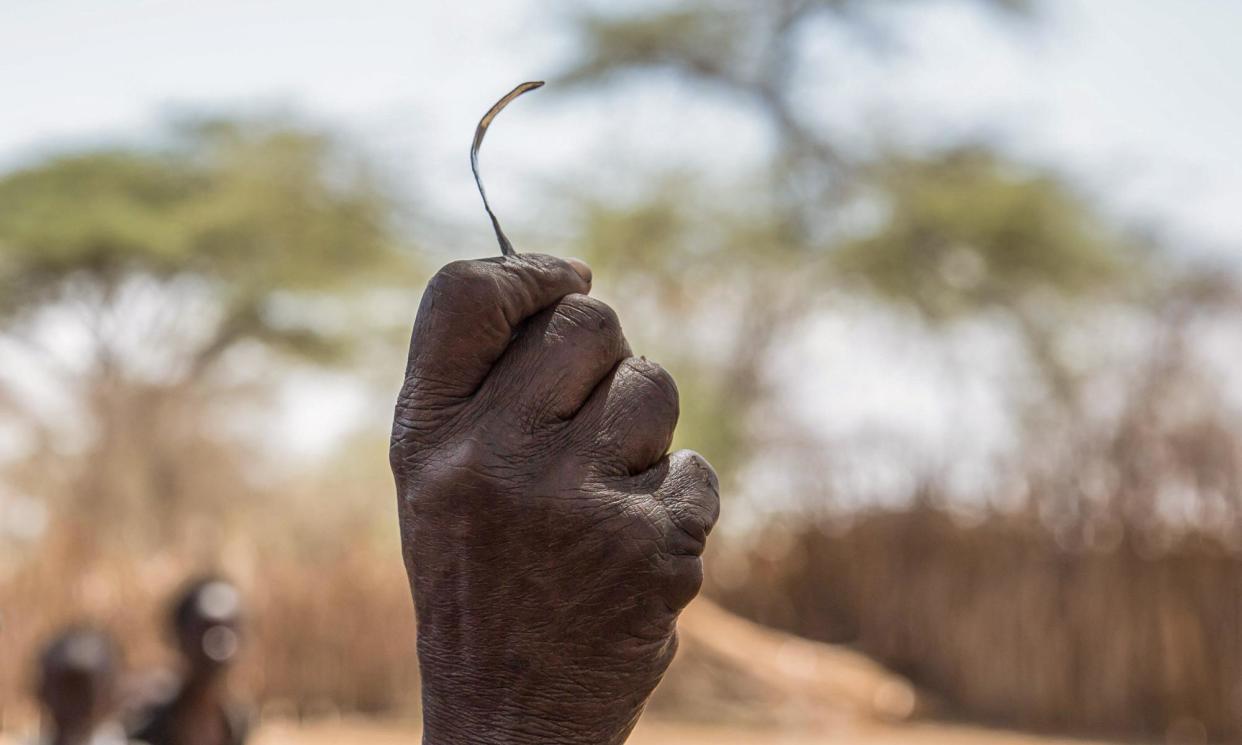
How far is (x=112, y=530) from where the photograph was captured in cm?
1823

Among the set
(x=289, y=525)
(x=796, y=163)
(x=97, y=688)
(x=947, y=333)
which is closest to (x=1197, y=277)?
(x=947, y=333)

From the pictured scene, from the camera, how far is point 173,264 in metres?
17.9

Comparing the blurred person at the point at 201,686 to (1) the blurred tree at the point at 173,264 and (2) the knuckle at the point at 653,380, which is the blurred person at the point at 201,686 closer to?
(2) the knuckle at the point at 653,380

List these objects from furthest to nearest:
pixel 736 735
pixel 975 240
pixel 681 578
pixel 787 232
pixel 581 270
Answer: pixel 787 232, pixel 975 240, pixel 736 735, pixel 581 270, pixel 681 578

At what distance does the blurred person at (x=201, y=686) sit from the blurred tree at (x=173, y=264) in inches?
549

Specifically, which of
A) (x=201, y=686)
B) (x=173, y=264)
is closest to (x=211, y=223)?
(x=173, y=264)

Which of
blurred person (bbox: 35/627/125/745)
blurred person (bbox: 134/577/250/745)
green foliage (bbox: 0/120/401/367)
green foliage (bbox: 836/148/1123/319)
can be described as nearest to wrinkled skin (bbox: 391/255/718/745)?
blurred person (bbox: 35/627/125/745)

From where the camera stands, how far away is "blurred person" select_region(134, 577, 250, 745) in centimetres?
409

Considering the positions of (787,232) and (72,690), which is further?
(787,232)

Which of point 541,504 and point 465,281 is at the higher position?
point 465,281

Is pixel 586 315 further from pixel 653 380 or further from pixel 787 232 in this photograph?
pixel 787 232

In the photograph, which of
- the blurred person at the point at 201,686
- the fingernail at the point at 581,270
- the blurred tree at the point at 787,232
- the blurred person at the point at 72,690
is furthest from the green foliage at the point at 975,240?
the fingernail at the point at 581,270

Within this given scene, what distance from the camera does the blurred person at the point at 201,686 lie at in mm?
4094

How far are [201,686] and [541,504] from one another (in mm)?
3160
